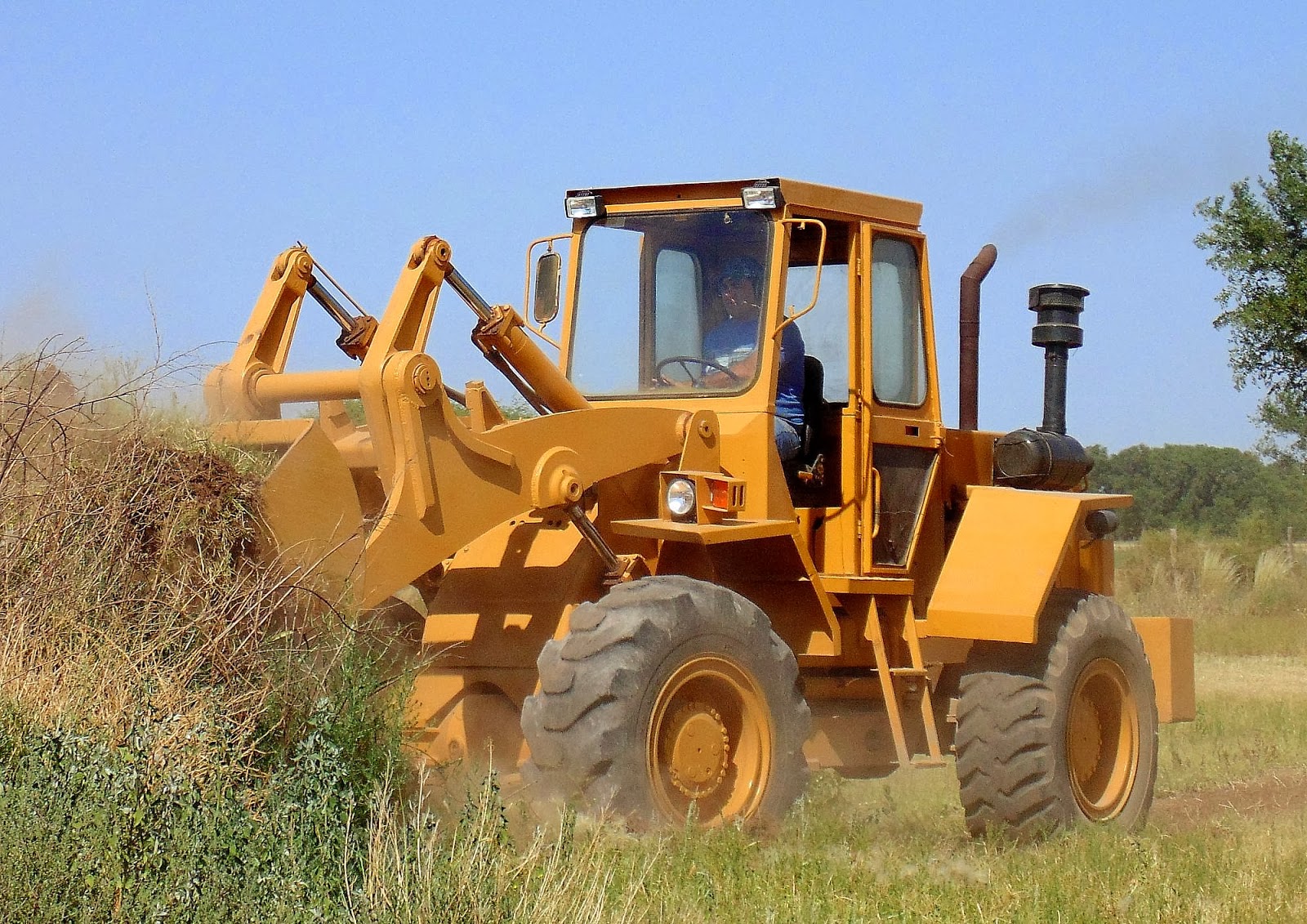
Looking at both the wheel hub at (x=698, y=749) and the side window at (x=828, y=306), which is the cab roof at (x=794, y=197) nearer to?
the side window at (x=828, y=306)

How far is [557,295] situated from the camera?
8516mm

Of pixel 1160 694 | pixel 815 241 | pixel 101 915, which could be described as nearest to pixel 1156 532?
pixel 1160 694

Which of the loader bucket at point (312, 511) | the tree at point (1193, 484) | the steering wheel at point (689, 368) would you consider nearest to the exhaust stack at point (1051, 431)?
the steering wheel at point (689, 368)

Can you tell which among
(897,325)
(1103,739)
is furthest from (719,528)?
(1103,739)

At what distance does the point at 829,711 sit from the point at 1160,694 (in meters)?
2.53

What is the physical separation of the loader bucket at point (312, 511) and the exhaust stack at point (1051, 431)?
4238 mm

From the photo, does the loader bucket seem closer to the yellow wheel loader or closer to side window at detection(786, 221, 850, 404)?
the yellow wheel loader

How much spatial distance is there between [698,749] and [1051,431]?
155 inches

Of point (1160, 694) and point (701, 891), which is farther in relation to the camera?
point (1160, 694)

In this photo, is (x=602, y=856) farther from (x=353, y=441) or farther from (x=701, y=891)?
(x=353, y=441)

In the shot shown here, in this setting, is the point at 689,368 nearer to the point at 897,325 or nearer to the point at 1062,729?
the point at 897,325

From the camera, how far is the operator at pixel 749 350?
324 inches

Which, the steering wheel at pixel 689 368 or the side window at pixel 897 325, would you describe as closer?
the steering wheel at pixel 689 368

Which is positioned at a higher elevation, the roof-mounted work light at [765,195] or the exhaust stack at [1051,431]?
the roof-mounted work light at [765,195]
